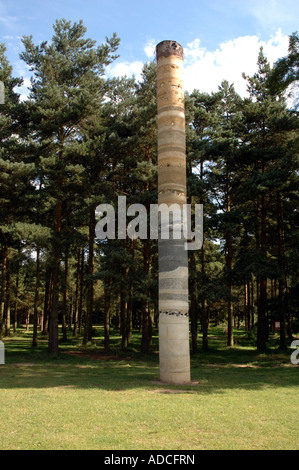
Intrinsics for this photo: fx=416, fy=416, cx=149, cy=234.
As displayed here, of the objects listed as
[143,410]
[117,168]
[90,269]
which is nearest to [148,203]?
[117,168]

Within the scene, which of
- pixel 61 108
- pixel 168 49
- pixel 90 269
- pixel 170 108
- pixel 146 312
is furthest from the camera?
pixel 90 269

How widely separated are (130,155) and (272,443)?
21.9m

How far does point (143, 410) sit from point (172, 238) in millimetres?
6368

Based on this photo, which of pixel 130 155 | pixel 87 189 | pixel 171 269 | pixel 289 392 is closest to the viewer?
pixel 289 392

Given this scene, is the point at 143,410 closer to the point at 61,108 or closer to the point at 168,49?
the point at 168,49

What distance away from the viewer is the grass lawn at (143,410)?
22.3 ft

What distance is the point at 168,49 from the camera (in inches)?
595

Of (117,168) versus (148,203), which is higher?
(117,168)

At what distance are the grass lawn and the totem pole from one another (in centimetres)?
114

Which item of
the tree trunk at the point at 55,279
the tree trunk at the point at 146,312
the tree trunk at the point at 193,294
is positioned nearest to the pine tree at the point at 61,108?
the tree trunk at the point at 55,279

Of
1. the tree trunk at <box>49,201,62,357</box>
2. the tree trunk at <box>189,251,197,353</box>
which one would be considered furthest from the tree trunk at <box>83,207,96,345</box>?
the tree trunk at <box>189,251,197,353</box>

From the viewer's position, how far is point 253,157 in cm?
2611

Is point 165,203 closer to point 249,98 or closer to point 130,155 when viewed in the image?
point 130,155

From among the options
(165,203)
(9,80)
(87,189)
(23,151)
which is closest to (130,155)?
(87,189)
